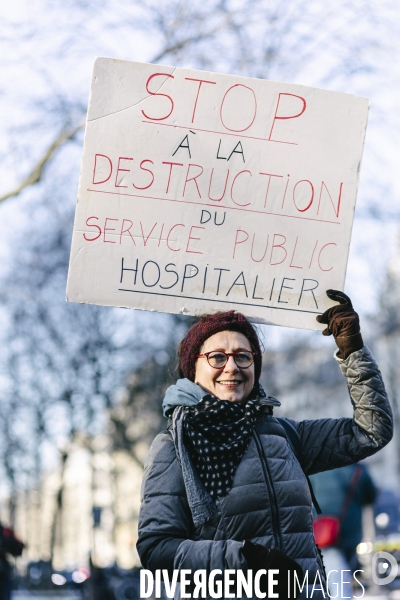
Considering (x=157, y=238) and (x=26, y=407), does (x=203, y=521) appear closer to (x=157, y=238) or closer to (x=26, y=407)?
(x=157, y=238)

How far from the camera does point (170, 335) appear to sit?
2330cm

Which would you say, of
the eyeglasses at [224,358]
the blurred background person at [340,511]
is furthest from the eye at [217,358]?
the blurred background person at [340,511]

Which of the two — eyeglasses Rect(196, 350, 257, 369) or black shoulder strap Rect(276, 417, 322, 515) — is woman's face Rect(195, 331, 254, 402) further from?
black shoulder strap Rect(276, 417, 322, 515)

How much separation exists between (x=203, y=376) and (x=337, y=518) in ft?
15.8

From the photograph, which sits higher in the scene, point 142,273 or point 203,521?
point 142,273

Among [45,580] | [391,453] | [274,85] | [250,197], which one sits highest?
[274,85]

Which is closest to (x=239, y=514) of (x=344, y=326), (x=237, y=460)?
(x=237, y=460)

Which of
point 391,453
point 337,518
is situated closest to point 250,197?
point 337,518

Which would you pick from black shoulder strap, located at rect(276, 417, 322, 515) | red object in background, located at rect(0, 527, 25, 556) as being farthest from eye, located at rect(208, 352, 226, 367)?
red object in background, located at rect(0, 527, 25, 556)

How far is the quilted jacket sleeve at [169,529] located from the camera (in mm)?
2883

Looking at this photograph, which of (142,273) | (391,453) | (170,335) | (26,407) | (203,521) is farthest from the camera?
(391,453)

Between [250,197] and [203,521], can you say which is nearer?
[203,521]

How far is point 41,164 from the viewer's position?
30.8 ft

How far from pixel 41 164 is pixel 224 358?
653 centimetres
